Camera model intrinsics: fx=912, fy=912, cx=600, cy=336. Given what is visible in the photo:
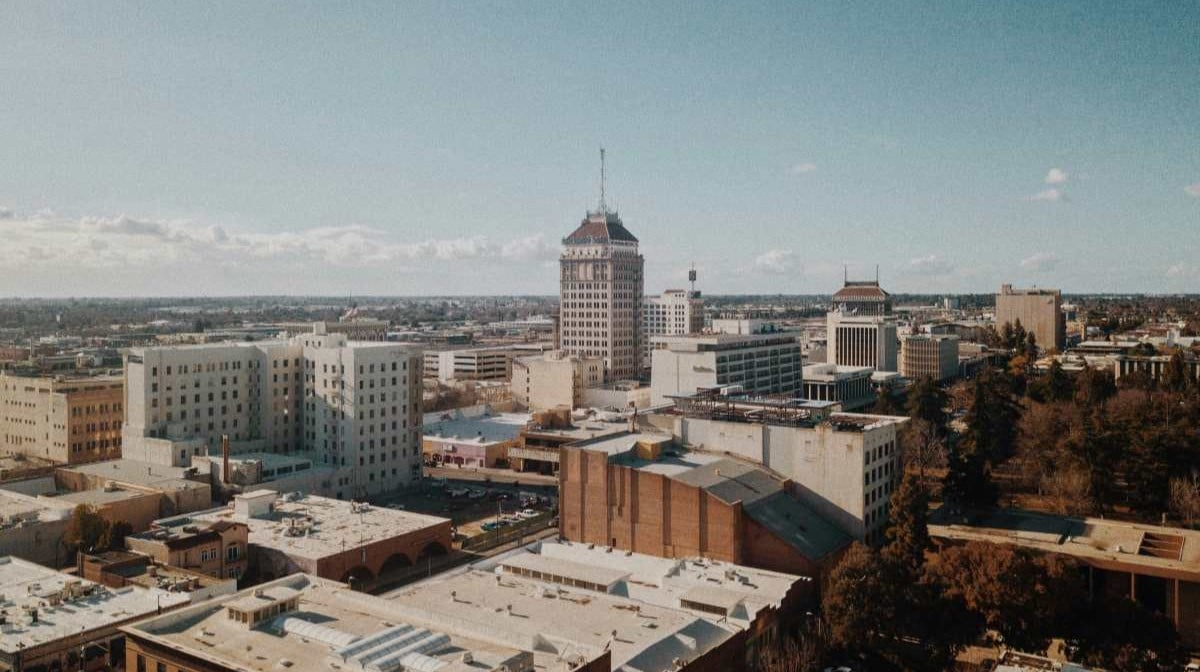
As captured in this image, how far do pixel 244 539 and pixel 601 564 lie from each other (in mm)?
23485

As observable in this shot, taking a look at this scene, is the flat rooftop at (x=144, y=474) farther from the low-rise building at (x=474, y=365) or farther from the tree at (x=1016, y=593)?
the low-rise building at (x=474, y=365)

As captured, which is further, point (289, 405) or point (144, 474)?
point (289, 405)

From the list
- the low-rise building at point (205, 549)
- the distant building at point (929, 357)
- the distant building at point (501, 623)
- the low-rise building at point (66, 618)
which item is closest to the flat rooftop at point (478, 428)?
the low-rise building at point (205, 549)

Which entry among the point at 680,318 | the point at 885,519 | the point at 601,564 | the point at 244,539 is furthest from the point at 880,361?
the point at 244,539

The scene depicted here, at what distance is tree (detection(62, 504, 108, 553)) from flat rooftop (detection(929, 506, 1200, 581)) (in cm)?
5696

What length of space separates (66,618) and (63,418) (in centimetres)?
5587

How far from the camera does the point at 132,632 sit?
4022cm

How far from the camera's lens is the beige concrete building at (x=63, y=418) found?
93.6m

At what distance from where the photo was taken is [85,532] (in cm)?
5997

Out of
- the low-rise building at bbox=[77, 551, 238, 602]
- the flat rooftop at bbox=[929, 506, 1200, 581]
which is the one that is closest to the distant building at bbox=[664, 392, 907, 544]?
the flat rooftop at bbox=[929, 506, 1200, 581]

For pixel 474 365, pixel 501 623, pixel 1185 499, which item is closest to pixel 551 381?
pixel 474 365

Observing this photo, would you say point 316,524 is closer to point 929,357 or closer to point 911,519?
point 911,519

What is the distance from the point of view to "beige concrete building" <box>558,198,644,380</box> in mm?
152750

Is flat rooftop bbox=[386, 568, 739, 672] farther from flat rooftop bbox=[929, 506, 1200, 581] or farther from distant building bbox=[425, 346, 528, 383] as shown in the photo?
distant building bbox=[425, 346, 528, 383]
